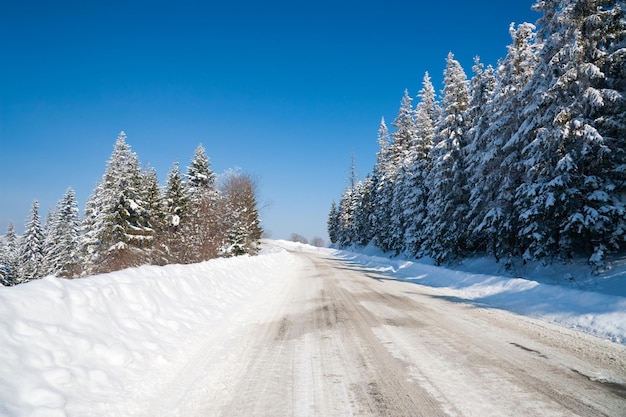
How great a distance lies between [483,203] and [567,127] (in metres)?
7.25

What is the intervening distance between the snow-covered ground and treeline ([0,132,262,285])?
59.6ft

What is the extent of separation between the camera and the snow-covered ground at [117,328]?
3.09m

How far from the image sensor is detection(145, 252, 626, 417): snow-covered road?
3.29 meters

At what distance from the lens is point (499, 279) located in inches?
502

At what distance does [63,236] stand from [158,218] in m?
18.9

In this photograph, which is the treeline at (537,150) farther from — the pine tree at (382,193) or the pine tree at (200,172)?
the pine tree at (200,172)

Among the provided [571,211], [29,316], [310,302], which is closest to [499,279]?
[571,211]

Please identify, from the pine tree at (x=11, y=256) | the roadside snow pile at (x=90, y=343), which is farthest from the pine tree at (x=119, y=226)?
the pine tree at (x=11, y=256)

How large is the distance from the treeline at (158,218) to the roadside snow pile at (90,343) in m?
20.3

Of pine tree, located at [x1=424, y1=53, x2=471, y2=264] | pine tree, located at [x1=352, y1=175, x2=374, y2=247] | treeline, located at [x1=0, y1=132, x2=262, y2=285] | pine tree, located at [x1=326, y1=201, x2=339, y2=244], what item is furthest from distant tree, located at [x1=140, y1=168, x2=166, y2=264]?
pine tree, located at [x1=326, y1=201, x2=339, y2=244]

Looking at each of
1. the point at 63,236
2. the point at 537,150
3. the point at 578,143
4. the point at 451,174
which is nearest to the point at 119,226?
the point at 63,236

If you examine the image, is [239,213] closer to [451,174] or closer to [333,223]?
[451,174]

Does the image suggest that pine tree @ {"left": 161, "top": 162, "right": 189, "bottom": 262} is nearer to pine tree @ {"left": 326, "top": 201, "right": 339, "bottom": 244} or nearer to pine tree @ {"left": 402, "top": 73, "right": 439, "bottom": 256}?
pine tree @ {"left": 402, "top": 73, "right": 439, "bottom": 256}

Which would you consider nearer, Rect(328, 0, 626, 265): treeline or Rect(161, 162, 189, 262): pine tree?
Rect(328, 0, 626, 265): treeline
